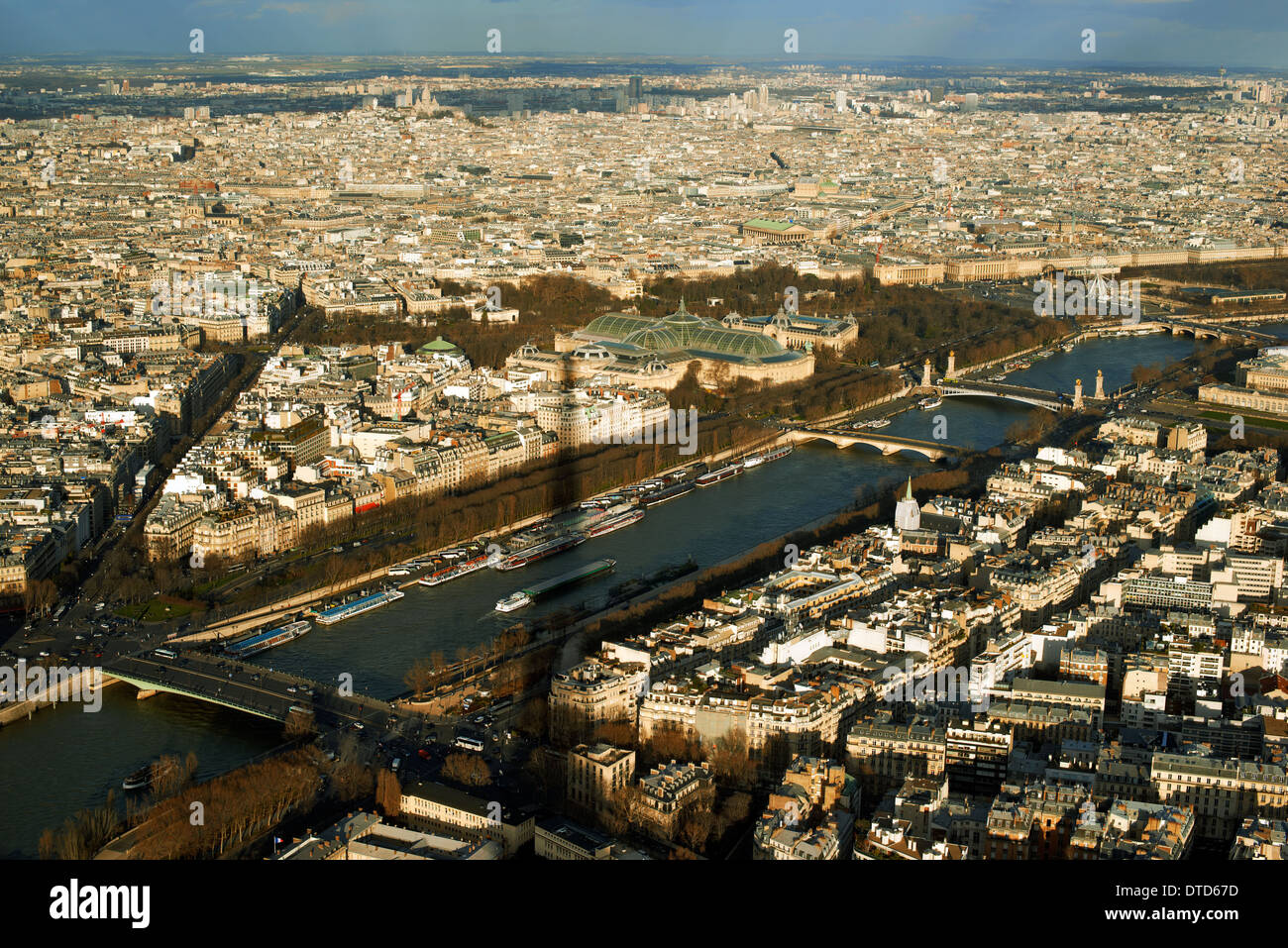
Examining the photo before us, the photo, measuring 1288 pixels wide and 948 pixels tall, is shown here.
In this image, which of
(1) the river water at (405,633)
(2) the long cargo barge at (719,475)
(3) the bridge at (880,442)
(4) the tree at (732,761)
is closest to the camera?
(4) the tree at (732,761)

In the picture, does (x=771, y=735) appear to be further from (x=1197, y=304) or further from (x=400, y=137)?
(x=400, y=137)

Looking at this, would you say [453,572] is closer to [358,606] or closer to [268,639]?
[358,606]

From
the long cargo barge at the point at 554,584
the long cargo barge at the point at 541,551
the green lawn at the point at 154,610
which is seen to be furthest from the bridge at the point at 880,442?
the green lawn at the point at 154,610

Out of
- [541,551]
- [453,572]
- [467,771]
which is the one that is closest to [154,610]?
[453,572]

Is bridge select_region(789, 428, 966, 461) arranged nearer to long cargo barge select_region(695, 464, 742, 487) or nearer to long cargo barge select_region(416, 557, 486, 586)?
long cargo barge select_region(695, 464, 742, 487)

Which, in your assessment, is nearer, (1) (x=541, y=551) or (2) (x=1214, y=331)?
(1) (x=541, y=551)

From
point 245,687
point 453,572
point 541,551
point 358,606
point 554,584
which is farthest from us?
point 541,551

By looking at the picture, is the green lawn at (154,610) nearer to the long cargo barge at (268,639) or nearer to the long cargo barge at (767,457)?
the long cargo barge at (268,639)
